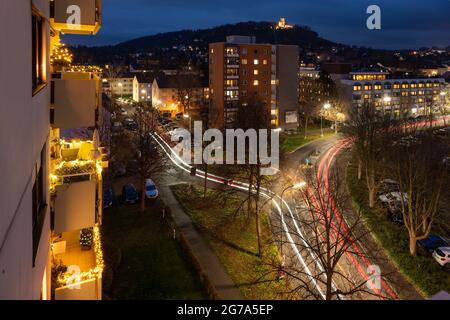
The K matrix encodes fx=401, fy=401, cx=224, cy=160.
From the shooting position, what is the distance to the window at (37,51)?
16.5 ft

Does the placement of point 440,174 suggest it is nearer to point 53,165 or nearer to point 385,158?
point 385,158

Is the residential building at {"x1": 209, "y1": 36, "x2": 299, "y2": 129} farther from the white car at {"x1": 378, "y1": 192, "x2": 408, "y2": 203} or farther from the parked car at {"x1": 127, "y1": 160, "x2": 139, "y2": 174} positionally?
the white car at {"x1": 378, "y1": 192, "x2": 408, "y2": 203}

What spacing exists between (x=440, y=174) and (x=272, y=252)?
10.6 meters

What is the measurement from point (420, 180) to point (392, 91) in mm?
54685

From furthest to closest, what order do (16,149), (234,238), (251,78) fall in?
(251,78) → (234,238) → (16,149)

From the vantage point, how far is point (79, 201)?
24.5 ft

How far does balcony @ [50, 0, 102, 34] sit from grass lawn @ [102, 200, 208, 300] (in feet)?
36.9

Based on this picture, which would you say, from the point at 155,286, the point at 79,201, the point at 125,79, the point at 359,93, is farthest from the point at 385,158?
the point at 125,79

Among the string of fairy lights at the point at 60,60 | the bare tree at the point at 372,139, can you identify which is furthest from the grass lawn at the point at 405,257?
the string of fairy lights at the point at 60,60

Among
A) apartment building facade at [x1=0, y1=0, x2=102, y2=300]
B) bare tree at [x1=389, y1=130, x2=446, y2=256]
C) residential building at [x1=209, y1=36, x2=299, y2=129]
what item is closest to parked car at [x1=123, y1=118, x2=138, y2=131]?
residential building at [x1=209, y1=36, x2=299, y2=129]

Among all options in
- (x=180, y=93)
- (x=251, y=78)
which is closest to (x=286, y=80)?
(x=251, y=78)

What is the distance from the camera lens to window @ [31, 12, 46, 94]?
5.02m

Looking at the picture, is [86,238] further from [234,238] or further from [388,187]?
[388,187]

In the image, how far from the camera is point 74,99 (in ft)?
24.6
